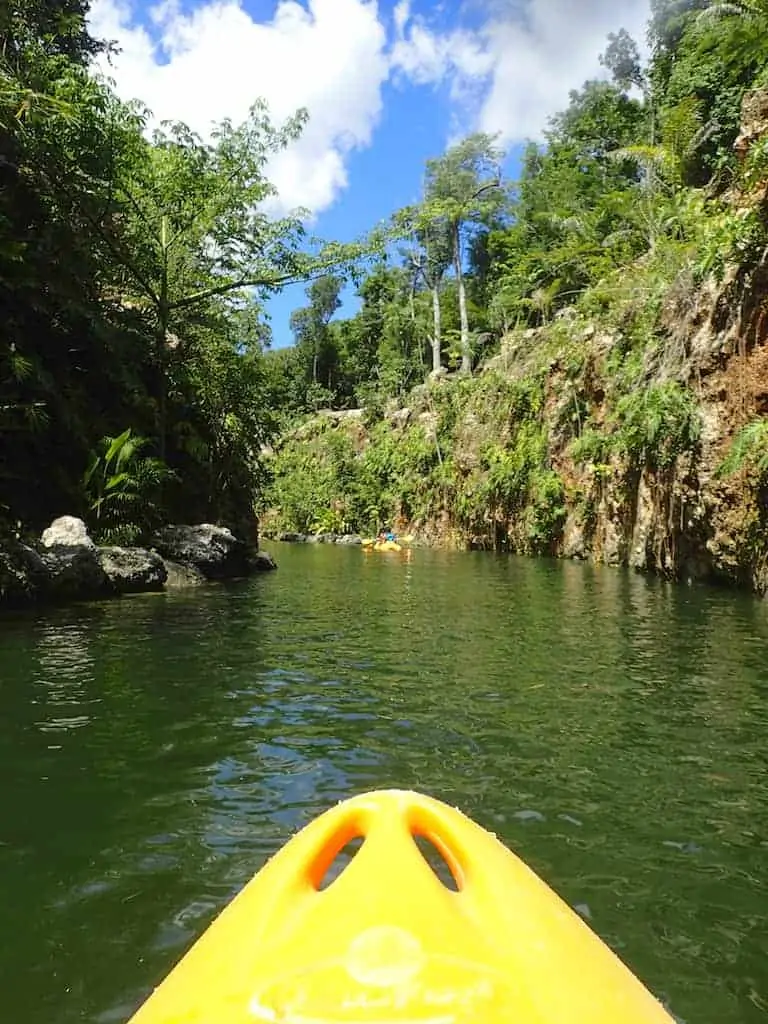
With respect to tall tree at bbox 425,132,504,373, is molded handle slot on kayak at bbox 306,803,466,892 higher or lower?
lower

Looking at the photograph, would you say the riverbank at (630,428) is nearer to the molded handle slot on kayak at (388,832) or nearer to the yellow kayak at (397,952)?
the molded handle slot on kayak at (388,832)

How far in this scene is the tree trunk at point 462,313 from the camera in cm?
3822

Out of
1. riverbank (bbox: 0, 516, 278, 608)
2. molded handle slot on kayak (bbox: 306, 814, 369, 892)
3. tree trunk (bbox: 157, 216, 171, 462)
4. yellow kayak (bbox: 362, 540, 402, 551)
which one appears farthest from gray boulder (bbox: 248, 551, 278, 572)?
molded handle slot on kayak (bbox: 306, 814, 369, 892)

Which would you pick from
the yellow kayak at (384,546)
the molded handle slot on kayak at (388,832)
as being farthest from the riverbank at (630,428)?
the molded handle slot on kayak at (388,832)

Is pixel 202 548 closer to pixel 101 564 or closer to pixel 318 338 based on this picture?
pixel 101 564

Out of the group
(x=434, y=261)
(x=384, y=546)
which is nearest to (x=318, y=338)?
(x=434, y=261)

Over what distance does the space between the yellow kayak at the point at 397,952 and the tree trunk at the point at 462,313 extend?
36.4 m

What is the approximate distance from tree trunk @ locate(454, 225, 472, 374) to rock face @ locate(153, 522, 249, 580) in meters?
24.7

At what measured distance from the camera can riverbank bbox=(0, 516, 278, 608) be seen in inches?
373

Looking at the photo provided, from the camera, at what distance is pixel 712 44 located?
22000mm

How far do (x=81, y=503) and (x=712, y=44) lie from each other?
71.1ft

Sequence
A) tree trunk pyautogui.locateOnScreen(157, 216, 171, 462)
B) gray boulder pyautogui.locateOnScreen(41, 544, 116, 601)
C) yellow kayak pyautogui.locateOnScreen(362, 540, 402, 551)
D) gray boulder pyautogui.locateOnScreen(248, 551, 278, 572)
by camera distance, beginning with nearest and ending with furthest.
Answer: gray boulder pyautogui.locateOnScreen(41, 544, 116, 601) → tree trunk pyautogui.locateOnScreen(157, 216, 171, 462) → gray boulder pyautogui.locateOnScreen(248, 551, 278, 572) → yellow kayak pyautogui.locateOnScreen(362, 540, 402, 551)

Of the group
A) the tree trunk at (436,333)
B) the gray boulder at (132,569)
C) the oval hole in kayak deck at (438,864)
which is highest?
the tree trunk at (436,333)

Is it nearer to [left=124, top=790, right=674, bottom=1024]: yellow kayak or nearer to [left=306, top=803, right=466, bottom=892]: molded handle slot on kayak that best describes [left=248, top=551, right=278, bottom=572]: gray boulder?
[left=306, top=803, right=466, bottom=892]: molded handle slot on kayak
